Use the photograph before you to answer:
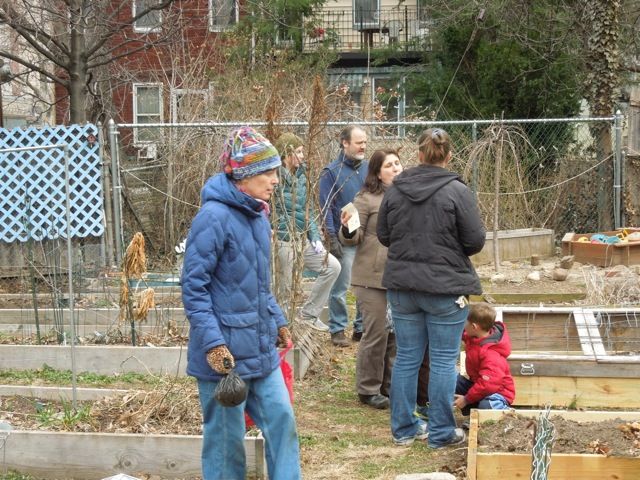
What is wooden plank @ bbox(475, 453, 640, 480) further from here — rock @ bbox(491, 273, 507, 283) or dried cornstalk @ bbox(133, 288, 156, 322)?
rock @ bbox(491, 273, 507, 283)

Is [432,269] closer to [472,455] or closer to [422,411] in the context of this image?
[472,455]

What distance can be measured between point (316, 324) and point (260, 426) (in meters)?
4.19

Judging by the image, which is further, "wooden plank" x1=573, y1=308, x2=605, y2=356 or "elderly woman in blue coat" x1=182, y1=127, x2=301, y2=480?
"wooden plank" x1=573, y1=308, x2=605, y2=356

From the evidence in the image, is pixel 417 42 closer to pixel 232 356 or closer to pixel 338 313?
pixel 338 313

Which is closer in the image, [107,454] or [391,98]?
[107,454]

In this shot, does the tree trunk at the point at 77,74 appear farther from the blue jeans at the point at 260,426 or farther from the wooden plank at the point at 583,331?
the blue jeans at the point at 260,426

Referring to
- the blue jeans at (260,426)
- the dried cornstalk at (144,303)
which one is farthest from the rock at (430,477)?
the dried cornstalk at (144,303)

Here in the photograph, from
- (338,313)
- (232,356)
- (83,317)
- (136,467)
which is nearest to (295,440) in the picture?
(232,356)

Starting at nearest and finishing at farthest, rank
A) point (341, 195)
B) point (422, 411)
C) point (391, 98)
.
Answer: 1. point (422, 411)
2. point (341, 195)
3. point (391, 98)

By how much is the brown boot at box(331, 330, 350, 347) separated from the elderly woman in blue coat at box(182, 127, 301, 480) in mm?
4117

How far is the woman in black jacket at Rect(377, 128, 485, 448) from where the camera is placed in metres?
5.61

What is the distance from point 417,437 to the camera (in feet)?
20.0

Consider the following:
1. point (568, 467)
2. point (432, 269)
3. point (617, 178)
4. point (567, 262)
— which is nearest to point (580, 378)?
point (432, 269)

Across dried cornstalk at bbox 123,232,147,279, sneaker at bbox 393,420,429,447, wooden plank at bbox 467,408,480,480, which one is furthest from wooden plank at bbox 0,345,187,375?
wooden plank at bbox 467,408,480,480
